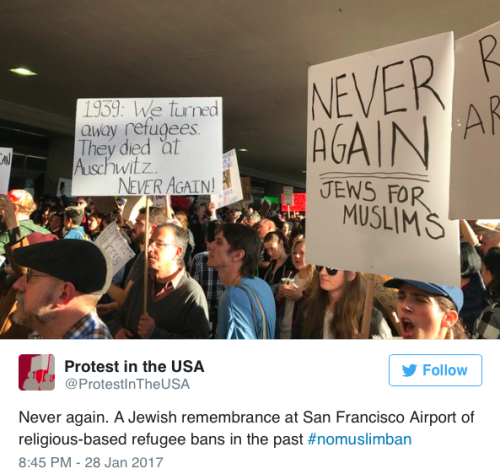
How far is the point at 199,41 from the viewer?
8.19 meters

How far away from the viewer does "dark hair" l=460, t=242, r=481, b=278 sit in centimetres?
332

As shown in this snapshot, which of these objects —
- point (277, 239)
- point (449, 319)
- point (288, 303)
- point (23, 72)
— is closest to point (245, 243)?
point (288, 303)

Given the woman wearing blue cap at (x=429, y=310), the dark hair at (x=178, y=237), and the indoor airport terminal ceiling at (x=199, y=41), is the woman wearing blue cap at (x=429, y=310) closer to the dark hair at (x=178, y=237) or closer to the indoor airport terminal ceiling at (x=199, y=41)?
the dark hair at (x=178, y=237)

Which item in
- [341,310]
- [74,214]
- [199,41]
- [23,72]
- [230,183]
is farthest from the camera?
[23,72]

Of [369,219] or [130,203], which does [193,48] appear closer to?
[130,203]

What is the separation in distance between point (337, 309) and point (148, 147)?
1398 millimetres

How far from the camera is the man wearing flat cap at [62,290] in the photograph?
70.1 inches

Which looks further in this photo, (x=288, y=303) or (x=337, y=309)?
(x=288, y=303)

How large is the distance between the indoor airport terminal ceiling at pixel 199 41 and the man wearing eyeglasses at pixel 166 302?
4.59m
